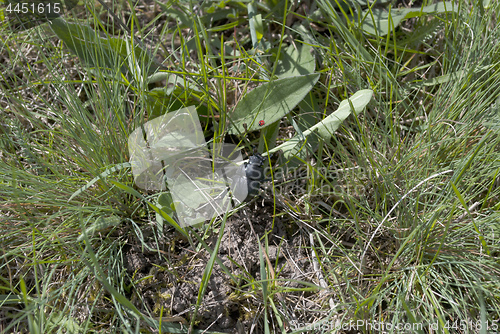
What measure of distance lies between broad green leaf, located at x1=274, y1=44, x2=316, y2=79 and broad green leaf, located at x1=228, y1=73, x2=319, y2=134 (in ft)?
0.34

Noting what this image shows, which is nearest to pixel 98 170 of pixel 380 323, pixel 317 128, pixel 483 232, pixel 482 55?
pixel 317 128

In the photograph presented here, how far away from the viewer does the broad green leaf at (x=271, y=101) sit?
3.75 ft

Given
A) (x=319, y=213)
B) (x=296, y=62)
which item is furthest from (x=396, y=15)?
(x=319, y=213)

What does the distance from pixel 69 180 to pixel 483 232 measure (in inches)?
45.8

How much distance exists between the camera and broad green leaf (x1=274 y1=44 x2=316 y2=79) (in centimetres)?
124

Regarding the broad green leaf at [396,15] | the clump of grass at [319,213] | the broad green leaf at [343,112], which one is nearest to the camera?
the clump of grass at [319,213]

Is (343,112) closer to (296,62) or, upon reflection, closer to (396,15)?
(296,62)

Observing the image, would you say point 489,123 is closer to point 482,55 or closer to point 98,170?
point 482,55

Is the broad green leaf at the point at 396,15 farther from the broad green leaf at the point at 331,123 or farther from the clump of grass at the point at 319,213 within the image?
the broad green leaf at the point at 331,123

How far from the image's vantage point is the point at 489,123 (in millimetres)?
981

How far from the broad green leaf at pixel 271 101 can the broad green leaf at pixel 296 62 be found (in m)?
0.10

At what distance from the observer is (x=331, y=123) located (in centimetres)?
109

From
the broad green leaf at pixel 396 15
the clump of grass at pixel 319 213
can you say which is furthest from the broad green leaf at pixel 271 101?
the broad green leaf at pixel 396 15

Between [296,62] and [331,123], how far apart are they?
0.32 meters
